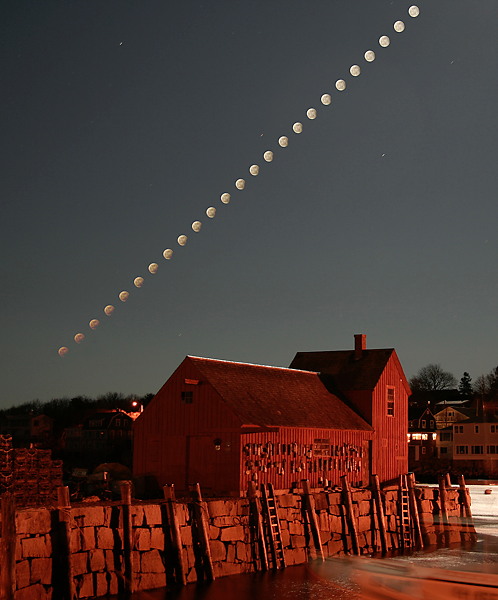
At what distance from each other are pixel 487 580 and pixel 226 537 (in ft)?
28.7

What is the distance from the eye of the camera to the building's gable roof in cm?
4800

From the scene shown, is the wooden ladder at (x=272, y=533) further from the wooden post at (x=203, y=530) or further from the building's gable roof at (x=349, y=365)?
the building's gable roof at (x=349, y=365)

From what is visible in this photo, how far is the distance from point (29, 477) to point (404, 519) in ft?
51.0

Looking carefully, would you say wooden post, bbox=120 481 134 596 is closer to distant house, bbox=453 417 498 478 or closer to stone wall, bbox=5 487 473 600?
stone wall, bbox=5 487 473 600

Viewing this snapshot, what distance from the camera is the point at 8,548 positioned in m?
20.1

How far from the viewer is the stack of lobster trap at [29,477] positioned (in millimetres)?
32562

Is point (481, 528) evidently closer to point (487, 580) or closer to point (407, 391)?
point (407, 391)

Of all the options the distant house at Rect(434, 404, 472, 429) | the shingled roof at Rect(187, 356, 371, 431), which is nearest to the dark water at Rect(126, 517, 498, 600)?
the shingled roof at Rect(187, 356, 371, 431)

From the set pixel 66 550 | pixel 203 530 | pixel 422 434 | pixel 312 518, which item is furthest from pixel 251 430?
pixel 422 434

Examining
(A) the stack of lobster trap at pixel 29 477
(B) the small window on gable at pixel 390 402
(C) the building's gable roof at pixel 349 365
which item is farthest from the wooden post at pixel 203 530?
(B) the small window on gable at pixel 390 402

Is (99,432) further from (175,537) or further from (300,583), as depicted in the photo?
Result: (175,537)

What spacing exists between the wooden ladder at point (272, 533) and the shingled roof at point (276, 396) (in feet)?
28.6

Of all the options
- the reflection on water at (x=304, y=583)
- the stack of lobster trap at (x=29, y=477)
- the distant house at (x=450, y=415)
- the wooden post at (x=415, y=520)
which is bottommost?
the reflection on water at (x=304, y=583)

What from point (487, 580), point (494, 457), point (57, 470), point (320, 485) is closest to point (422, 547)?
point (320, 485)
